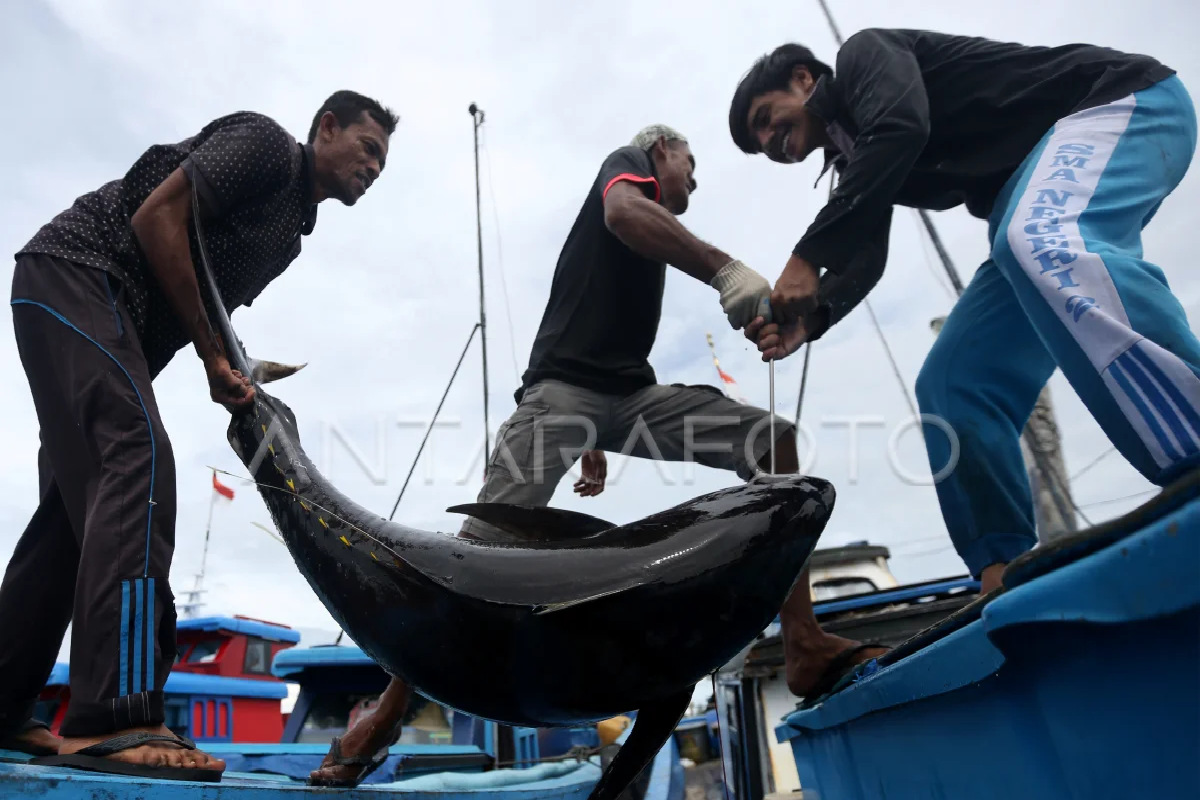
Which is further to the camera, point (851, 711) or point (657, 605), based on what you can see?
point (851, 711)

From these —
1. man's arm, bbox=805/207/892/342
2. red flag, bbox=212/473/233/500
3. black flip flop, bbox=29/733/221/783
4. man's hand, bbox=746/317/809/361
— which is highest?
red flag, bbox=212/473/233/500

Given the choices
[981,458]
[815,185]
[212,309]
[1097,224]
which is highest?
[815,185]

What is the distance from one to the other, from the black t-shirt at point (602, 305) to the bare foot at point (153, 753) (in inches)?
58.8

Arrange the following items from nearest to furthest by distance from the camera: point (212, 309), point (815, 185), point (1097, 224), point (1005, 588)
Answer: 1. point (1005, 588)
2. point (1097, 224)
3. point (212, 309)
4. point (815, 185)

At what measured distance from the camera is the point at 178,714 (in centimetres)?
665

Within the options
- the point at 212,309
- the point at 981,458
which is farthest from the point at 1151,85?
the point at 212,309

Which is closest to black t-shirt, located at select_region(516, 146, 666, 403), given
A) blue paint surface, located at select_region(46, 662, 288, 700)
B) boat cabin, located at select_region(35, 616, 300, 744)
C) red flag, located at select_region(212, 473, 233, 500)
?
blue paint surface, located at select_region(46, 662, 288, 700)

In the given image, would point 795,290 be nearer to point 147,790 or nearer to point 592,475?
point 592,475

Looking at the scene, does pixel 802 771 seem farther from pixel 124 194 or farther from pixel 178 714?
pixel 178 714

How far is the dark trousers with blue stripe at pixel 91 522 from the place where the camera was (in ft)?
5.27

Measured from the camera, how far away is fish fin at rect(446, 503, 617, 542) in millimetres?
1336

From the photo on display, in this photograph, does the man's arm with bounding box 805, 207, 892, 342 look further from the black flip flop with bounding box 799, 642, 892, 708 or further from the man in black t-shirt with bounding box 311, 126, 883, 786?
the black flip flop with bounding box 799, 642, 892, 708

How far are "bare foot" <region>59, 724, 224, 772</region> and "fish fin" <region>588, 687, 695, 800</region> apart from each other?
91 cm

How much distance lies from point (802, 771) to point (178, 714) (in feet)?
21.8
